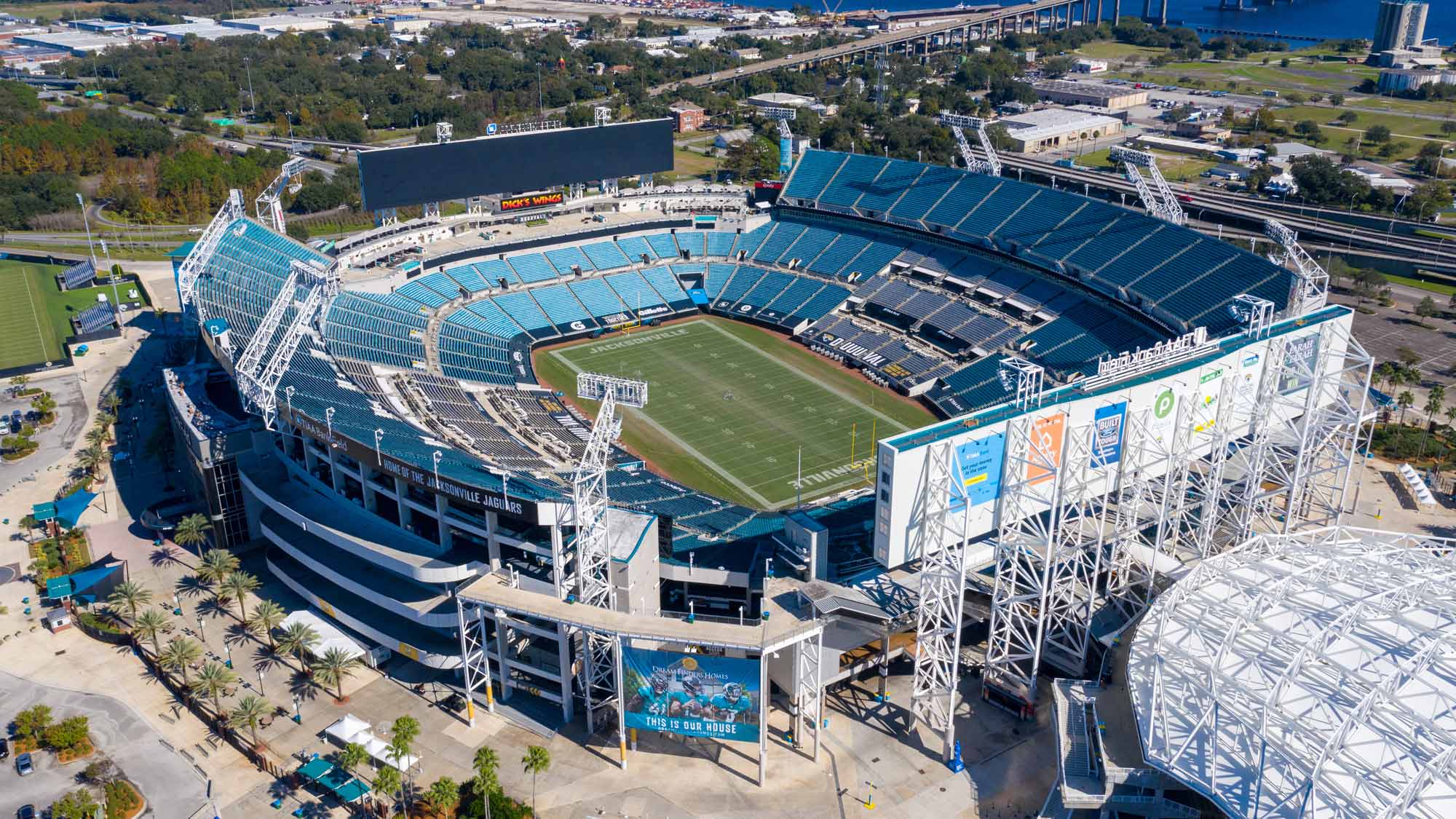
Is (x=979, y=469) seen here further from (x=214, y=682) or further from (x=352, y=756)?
(x=214, y=682)

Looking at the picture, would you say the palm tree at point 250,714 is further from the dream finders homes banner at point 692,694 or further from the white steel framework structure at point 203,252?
the white steel framework structure at point 203,252

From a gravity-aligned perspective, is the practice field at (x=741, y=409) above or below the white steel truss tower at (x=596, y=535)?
below

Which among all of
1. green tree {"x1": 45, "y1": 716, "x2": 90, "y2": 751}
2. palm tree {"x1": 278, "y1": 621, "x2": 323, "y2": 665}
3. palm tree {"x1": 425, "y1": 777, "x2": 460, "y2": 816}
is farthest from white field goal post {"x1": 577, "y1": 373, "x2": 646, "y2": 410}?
green tree {"x1": 45, "y1": 716, "x2": 90, "y2": 751}

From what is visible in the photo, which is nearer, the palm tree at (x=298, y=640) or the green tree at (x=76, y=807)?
the green tree at (x=76, y=807)

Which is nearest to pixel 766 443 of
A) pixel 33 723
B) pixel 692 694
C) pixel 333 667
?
pixel 692 694

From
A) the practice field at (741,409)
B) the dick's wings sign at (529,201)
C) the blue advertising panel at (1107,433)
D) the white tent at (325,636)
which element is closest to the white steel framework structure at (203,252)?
the dick's wings sign at (529,201)

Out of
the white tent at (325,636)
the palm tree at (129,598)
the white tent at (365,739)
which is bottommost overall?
the white tent at (365,739)

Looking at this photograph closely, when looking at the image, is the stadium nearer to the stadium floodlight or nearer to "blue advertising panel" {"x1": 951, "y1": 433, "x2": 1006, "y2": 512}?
"blue advertising panel" {"x1": 951, "y1": 433, "x2": 1006, "y2": 512}
